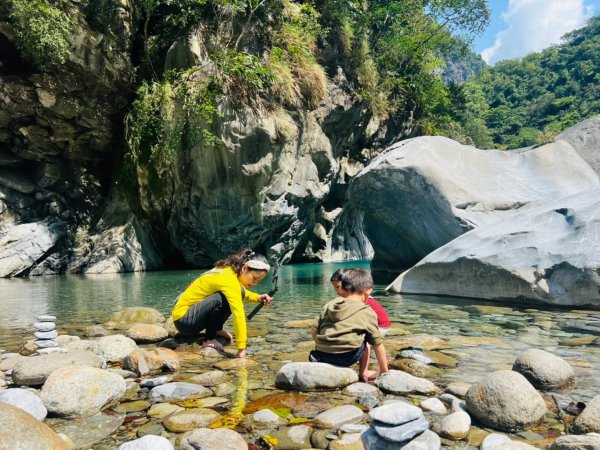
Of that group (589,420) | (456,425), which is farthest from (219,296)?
(589,420)

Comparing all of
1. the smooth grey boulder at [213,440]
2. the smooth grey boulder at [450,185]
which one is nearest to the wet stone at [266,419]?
the smooth grey boulder at [213,440]

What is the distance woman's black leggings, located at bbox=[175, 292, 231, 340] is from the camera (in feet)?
15.5

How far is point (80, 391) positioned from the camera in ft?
9.37

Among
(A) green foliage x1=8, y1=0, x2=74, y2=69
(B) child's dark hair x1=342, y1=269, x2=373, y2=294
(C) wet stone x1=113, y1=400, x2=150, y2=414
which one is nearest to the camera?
(C) wet stone x1=113, y1=400, x2=150, y2=414

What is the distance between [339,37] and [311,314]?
17018 millimetres

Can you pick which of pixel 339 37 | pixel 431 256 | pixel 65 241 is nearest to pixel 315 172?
pixel 339 37

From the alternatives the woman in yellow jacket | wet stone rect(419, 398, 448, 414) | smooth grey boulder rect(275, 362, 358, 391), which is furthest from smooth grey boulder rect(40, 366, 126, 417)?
wet stone rect(419, 398, 448, 414)

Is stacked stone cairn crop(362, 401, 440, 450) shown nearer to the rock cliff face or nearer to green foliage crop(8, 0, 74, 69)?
green foliage crop(8, 0, 74, 69)

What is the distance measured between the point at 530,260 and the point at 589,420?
16.8 feet

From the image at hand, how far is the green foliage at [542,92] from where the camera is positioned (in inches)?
1848

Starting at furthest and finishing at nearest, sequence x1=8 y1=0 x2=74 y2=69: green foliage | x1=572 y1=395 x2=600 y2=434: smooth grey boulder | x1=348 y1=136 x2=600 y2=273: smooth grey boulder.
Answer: x1=8 y1=0 x2=74 y2=69: green foliage < x1=348 y1=136 x2=600 y2=273: smooth grey boulder < x1=572 y1=395 x2=600 y2=434: smooth grey boulder

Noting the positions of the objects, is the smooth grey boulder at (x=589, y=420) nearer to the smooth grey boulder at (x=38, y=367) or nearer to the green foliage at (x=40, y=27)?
the smooth grey boulder at (x=38, y=367)

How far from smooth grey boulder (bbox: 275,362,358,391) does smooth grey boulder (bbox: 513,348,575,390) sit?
1247 millimetres

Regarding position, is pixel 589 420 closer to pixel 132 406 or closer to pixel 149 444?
pixel 149 444
